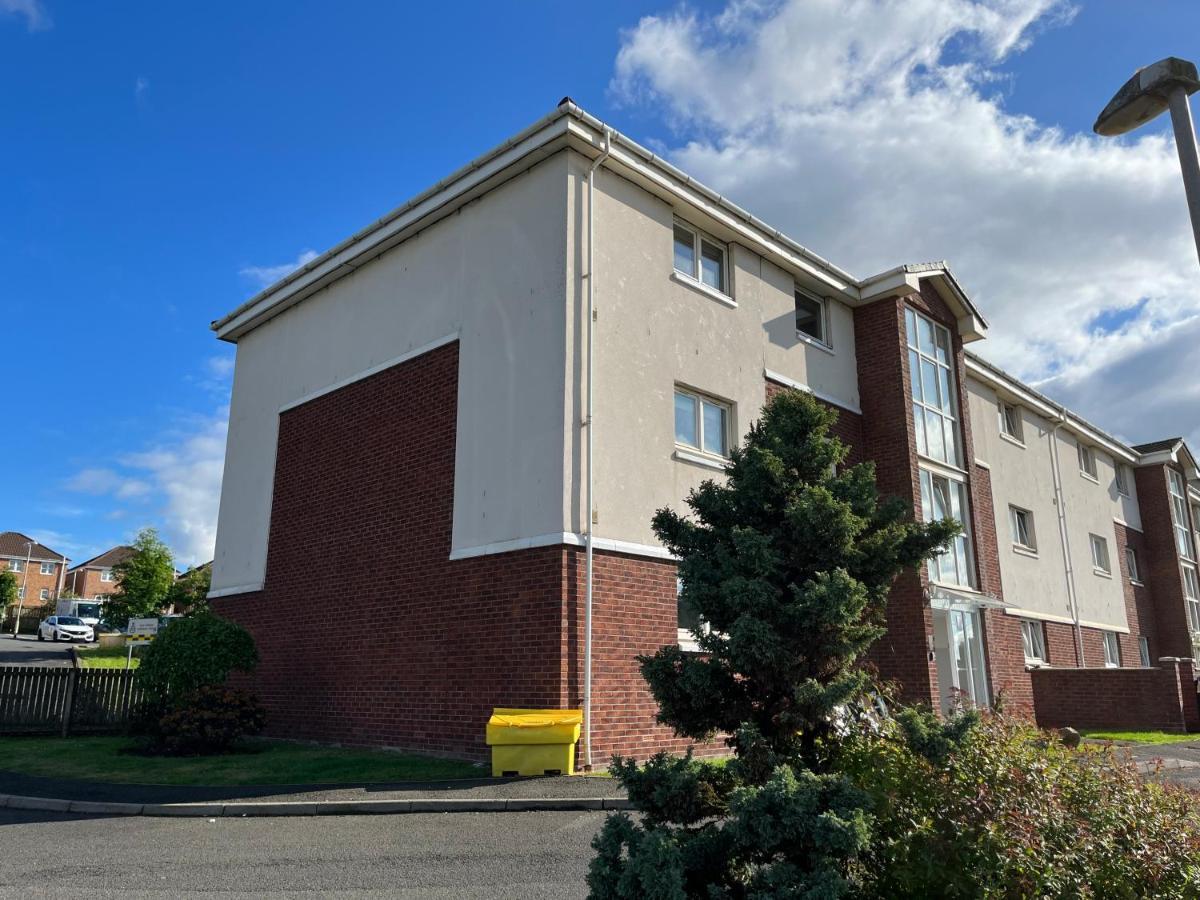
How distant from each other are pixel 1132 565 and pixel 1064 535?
6.48 meters

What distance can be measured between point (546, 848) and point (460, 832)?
1.03 meters

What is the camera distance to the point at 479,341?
44.8 feet

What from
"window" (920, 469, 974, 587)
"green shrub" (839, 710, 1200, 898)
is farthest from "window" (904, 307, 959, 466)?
"green shrub" (839, 710, 1200, 898)

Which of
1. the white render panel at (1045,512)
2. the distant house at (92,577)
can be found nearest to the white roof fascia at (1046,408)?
the white render panel at (1045,512)

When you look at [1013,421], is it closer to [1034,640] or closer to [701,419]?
[1034,640]

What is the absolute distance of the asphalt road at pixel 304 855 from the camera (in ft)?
21.0

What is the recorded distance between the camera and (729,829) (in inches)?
195

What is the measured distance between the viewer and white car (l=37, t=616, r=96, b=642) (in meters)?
45.8

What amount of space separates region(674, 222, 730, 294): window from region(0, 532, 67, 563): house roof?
267ft

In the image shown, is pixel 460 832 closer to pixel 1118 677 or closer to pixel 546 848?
pixel 546 848

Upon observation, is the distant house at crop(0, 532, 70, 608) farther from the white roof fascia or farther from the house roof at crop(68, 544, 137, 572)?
the white roof fascia

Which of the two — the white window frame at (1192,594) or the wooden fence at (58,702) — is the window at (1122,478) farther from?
the wooden fence at (58,702)

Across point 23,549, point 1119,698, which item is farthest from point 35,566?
Answer: point 1119,698

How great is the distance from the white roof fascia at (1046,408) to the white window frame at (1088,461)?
31 cm
